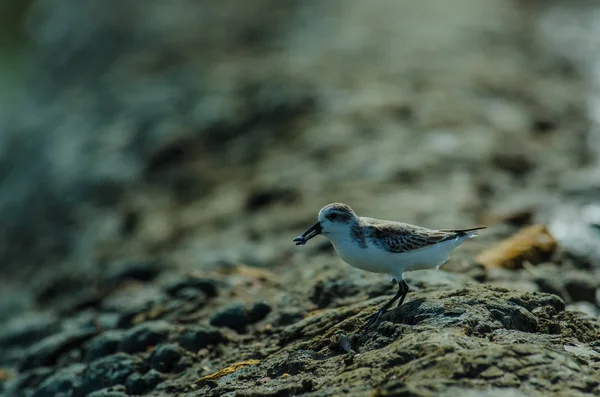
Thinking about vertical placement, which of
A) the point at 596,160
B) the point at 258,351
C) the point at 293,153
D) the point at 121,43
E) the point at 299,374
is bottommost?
the point at 299,374

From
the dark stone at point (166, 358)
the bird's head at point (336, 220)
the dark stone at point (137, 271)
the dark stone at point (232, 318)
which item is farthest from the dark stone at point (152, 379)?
the dark stone at point (137, 271)

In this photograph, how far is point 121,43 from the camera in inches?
969

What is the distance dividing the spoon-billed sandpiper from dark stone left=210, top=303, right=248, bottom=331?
179 cm

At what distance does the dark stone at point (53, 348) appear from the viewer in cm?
1048

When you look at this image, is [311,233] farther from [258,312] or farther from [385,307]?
[258,312]

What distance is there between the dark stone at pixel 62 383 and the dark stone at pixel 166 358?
872 millimetres

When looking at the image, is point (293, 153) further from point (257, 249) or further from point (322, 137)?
point (257, 249)

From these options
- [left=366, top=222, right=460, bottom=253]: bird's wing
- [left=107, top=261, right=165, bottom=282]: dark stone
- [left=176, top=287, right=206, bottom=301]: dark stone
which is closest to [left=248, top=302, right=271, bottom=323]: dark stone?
[left=176, top=287, right=206, bottom=301]: dark stone

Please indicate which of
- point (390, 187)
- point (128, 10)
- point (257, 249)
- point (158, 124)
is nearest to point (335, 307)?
point (257, 249)

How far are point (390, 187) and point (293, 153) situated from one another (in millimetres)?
2499

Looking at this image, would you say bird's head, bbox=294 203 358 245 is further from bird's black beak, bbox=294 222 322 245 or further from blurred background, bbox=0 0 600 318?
blurred background, bbox=0 0 600 318

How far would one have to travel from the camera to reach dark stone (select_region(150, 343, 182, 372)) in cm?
908

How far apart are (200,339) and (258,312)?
0.76 m

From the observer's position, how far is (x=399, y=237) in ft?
26.6
